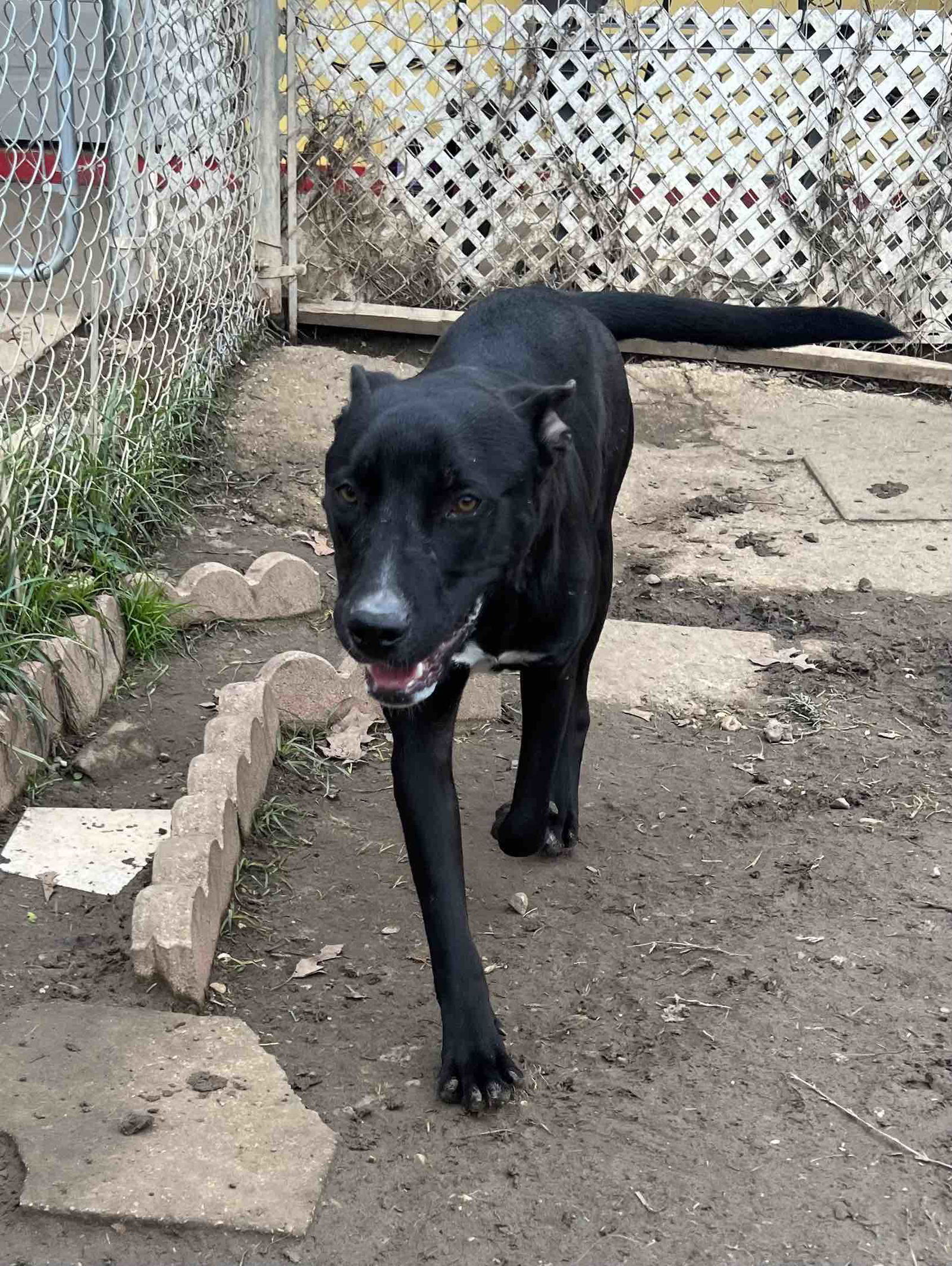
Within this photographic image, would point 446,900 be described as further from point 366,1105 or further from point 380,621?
point 380,621

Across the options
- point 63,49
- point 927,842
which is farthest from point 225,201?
point 927,842

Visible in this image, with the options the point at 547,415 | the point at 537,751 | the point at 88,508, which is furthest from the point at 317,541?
the point at 547,415

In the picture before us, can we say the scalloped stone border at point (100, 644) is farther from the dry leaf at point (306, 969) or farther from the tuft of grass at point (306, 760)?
the dry leaf at point (306, 969)

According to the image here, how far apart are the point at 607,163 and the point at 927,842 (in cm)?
421

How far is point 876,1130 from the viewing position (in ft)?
7.29

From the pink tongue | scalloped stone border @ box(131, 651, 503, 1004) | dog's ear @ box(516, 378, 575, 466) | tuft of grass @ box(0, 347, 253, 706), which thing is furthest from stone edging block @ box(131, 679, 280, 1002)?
dog's ear @ box(516, 378, 575, 466)

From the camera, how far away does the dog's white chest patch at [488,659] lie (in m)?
2.53

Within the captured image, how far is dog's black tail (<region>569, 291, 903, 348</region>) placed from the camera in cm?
354

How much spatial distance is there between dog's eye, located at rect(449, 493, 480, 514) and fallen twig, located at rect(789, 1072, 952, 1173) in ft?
3.65

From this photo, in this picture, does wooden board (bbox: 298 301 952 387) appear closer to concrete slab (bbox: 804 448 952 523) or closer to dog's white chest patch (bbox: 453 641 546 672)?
concrete slab (bbox: 804 448 952 523)

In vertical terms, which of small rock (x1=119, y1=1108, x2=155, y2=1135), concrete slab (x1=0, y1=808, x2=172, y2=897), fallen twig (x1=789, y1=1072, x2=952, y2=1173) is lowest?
concrete slab (x1=0, y1=808, x2=172, y2=897)

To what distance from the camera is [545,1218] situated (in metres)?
2.04

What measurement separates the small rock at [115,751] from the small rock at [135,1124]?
118 cm

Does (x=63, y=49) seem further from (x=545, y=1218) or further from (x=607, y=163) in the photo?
(x=545, y=1218)
